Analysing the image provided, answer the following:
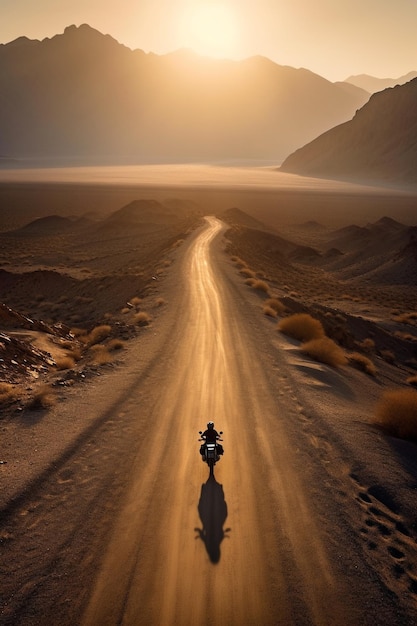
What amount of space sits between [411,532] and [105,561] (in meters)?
5.57

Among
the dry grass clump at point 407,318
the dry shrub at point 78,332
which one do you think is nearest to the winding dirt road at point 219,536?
the dry shrub at point 78,332

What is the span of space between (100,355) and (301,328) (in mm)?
9483

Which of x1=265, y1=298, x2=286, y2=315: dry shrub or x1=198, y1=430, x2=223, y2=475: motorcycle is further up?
x1=198, y1=430, x2=223, y2=475: motorcycle

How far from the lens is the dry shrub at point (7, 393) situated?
14.4 m

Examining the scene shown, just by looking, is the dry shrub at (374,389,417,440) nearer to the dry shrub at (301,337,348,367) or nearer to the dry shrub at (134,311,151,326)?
the dry shrub at (301,337,348,367)

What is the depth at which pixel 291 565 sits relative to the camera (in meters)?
8.22

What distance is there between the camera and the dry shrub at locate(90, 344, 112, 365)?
60.8 ft

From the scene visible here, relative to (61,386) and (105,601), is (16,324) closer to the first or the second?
(61,386)

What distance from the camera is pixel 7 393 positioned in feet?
48.3

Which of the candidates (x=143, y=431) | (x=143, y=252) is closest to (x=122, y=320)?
(x=143, y=431)

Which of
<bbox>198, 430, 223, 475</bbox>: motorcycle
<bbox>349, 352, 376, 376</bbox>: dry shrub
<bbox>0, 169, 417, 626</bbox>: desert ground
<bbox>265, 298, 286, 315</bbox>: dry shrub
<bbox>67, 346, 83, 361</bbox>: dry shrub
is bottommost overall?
<bbox>349, 352, 376, 376</bbox>: dry shrub

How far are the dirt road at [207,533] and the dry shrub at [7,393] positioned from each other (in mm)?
2714

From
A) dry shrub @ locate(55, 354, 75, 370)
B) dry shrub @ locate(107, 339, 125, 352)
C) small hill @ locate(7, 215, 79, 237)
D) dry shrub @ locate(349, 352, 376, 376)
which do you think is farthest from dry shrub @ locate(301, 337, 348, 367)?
small hill @ locate(7, 215, 79, 237)

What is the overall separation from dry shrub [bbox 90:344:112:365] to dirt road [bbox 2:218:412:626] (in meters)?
3.62
